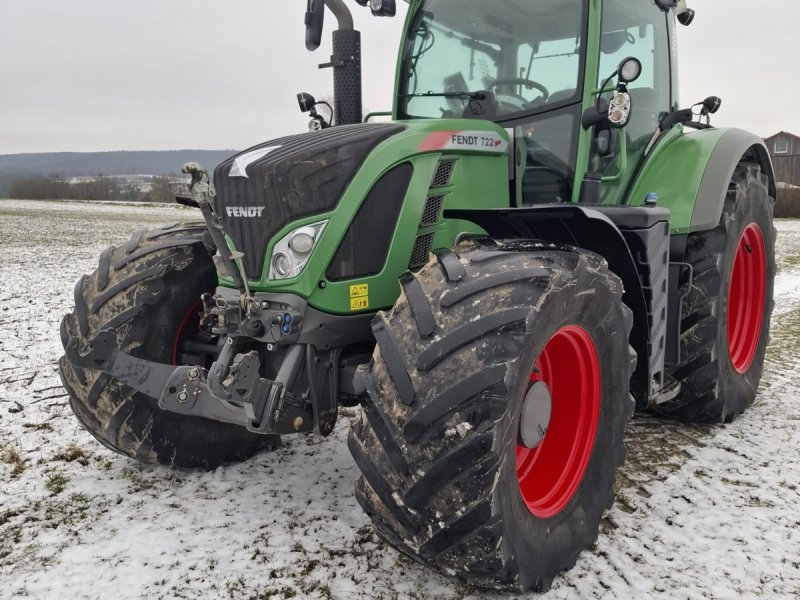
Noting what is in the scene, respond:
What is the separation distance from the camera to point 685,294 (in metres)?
3.68

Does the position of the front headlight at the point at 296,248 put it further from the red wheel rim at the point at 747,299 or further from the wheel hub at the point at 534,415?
the red wheel rim at the point at 747,299

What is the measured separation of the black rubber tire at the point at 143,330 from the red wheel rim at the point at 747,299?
339 centimetres

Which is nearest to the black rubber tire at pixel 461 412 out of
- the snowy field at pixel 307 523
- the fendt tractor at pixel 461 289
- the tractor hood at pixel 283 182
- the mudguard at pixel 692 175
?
the fendt tractor at pixel 461 289

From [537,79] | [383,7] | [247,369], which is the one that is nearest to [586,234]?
[537,79]

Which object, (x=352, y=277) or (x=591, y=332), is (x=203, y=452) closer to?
(x=352, y=277)

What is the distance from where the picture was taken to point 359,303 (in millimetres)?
2660

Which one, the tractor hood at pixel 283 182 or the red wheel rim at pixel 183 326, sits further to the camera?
the red wheel rim at pixel 183 326

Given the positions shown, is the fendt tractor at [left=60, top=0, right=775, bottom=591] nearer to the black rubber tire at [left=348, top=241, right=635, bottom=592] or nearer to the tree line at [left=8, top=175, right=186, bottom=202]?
the black rubber tire at [left=348, top=241, right=635, bottom=592]

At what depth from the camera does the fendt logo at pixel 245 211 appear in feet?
8.54

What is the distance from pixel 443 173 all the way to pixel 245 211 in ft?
2.78

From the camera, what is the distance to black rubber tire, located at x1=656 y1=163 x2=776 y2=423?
147 inches

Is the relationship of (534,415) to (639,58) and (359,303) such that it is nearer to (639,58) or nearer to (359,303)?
(359,303)

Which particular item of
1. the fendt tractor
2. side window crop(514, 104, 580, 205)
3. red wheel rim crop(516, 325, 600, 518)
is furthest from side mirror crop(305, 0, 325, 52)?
red wheel rim crop(516, 325, 600, 518)

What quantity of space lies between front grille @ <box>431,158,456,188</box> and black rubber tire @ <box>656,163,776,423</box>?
1.77 m
